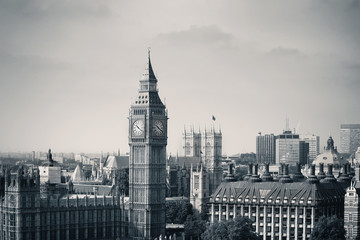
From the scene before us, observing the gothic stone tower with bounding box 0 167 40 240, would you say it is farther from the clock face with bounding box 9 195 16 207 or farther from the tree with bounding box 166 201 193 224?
the tree with bounding box 166 201 193 224

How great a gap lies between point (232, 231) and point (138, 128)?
932 inches

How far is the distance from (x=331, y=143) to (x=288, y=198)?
212ft

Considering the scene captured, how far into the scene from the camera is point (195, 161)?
19262cm

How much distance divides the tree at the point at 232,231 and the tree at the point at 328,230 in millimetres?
8583

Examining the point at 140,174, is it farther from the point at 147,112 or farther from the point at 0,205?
the point at 0,205

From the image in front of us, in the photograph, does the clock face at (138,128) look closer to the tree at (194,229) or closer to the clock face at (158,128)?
the clock face at (158,128)

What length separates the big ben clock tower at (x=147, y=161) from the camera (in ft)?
406

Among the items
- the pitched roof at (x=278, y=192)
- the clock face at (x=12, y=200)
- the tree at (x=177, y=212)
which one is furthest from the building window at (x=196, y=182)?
the clock face at (x=12, y=200)

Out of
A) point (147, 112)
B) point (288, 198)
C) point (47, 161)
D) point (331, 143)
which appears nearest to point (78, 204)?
point (147, 112)

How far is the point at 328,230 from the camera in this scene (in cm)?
11356

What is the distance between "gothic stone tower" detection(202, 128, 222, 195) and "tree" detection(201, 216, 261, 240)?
6419 centimetres

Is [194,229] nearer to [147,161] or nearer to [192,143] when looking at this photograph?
[147,161]

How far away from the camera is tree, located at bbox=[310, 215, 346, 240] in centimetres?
11288

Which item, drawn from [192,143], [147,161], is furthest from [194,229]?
[192,143]
